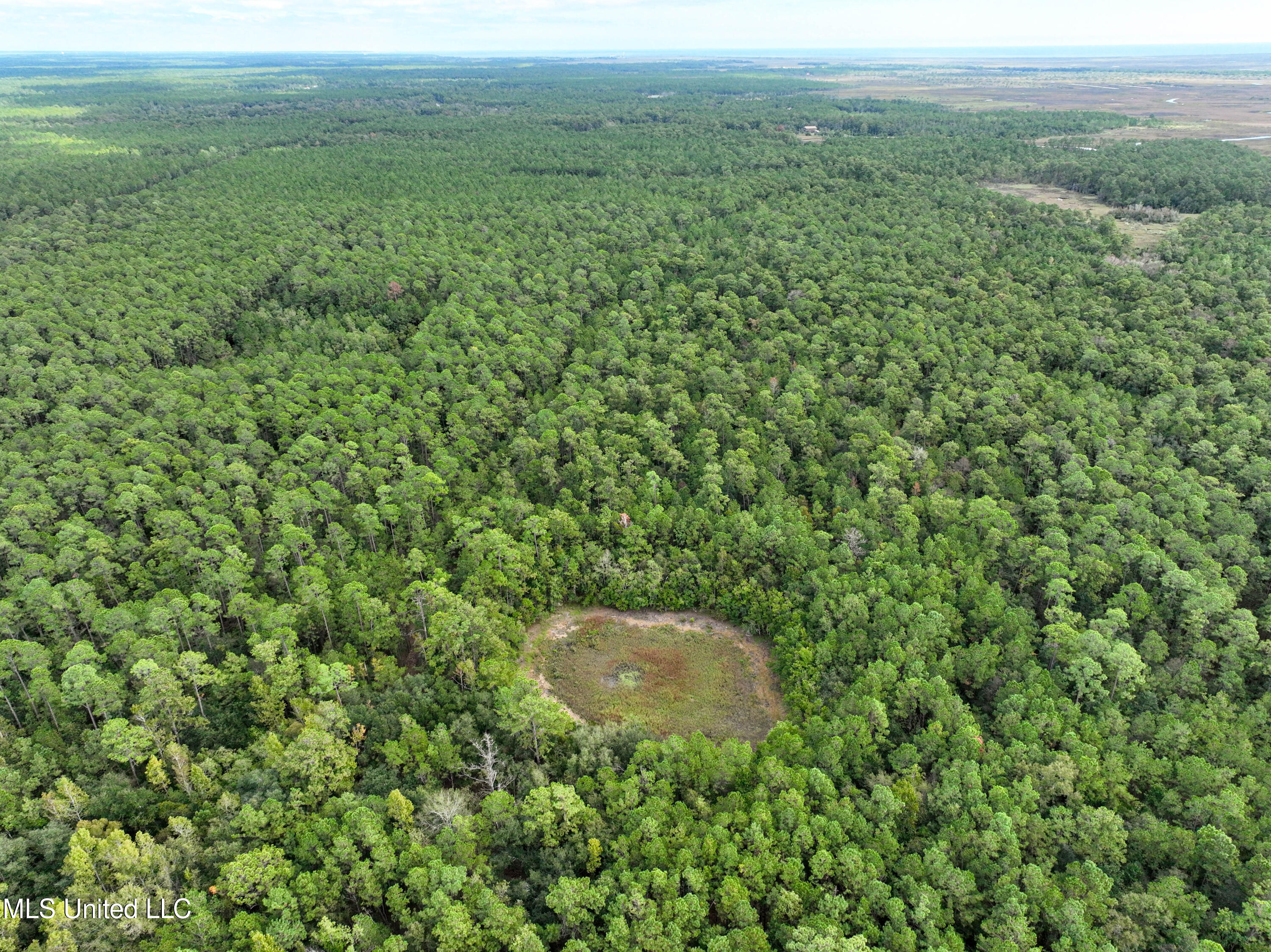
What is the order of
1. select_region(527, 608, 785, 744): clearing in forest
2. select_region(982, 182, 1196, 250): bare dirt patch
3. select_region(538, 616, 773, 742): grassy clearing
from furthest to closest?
1. select_region(982, 182, 1196, 250): bare dirt patch
2. select_region(527, 608, 785, 744): clearing in forest
3. select_region(538, 616, 773, 742): grassy clearing

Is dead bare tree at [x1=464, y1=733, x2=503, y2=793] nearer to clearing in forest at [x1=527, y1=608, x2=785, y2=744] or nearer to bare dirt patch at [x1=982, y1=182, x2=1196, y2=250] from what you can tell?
clearing in forest at [x1=527, y1=608, x2=785, y2=744]

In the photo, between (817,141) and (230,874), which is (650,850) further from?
(817,141)

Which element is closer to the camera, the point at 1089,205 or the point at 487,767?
the point at 487,767

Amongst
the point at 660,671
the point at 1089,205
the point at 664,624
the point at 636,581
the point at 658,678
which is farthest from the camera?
the point at 1089,205

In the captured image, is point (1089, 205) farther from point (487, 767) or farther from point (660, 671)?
point (487, 767)

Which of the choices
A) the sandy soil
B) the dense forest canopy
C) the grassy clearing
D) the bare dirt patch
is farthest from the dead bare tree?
the bare dirt patch

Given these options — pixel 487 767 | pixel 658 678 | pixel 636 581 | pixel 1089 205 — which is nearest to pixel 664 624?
pixel 636 581

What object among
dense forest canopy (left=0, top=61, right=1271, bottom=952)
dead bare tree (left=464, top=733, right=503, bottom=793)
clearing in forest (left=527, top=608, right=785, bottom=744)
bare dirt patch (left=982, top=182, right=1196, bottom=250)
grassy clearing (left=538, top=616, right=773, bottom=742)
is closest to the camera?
dense forest canopy (left=0, top=61, right=1271, bottom=952)

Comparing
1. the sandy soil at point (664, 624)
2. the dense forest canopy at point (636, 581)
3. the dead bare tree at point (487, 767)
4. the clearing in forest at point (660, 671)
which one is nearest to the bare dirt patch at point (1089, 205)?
the dense forest canopy at point (636, 581)
